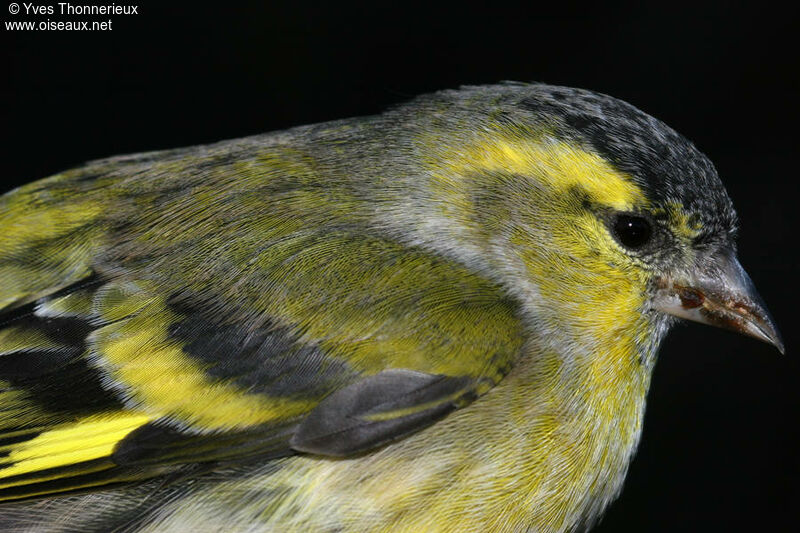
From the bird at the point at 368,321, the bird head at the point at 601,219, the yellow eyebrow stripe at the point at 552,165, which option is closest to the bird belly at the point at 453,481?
the bird at the point at 368,321

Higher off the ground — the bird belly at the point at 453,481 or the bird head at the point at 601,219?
the bird head at the point at 601,219

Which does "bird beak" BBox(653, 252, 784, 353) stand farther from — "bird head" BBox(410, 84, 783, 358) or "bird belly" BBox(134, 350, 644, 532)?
"bird belly" BBox(134, 350, 644, 532)

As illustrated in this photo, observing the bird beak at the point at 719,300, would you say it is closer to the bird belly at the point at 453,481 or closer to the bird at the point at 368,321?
the bird at the point at 368,321

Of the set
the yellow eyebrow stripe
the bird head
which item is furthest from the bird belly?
the yellow eyebrow stripe

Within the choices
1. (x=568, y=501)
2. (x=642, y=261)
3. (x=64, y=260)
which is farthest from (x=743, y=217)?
(x=64, y=260)

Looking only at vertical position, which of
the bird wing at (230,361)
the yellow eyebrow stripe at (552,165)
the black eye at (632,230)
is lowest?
the bird wing at (230,361)

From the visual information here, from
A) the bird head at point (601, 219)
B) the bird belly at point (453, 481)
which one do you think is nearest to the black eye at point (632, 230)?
the bird head at point (601, 219)

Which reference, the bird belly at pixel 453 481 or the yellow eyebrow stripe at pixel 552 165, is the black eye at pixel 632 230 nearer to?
the yellow eyebrow stripe at pixel 552 165

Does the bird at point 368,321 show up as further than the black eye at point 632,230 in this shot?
No

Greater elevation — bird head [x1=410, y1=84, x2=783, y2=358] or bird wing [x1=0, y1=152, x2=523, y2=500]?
bird head [x1=410, y1=84, x2=783, y2=358]
